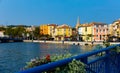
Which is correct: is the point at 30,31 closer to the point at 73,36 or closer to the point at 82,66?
the point at 73,36

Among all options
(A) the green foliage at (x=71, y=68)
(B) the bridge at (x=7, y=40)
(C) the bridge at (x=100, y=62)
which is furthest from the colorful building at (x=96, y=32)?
(A) the green foliage at (x=71, y=68)

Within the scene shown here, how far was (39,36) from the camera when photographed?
197 m

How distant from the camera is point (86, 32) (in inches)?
6983

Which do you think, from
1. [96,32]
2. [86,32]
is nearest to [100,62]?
Result: [96,32]

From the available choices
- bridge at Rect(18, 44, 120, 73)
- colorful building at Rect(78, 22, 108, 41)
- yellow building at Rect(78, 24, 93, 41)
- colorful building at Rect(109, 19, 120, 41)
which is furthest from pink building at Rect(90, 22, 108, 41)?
bridge at Rect(18, 44, 120, 73)

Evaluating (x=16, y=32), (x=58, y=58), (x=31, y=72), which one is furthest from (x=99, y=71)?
(x=16, y=32)

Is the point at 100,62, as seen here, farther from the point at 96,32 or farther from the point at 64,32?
the point at 64,32

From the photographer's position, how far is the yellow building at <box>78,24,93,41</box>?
171m

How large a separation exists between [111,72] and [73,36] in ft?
592

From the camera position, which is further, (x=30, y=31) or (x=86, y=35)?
(x=30, y=31)

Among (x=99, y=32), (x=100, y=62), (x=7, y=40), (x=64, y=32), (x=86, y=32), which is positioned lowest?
(x=100, y=62)

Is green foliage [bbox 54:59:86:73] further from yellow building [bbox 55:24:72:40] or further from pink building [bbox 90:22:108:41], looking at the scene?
yellow building [bbox 55:24:72:40]

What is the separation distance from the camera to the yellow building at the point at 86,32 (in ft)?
561

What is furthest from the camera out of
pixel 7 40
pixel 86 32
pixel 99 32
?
pixel 7 40
